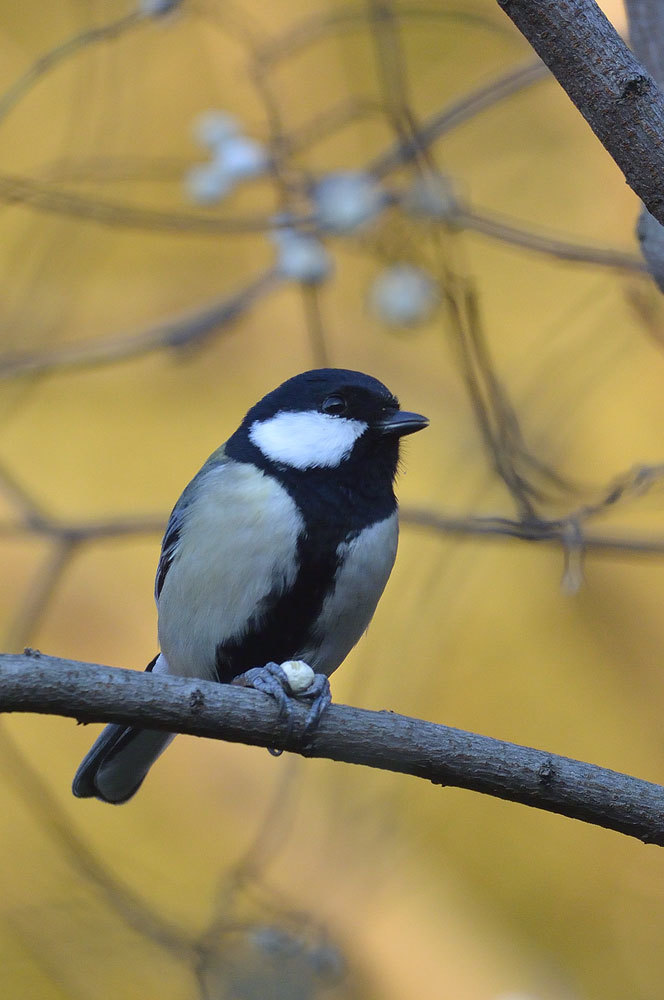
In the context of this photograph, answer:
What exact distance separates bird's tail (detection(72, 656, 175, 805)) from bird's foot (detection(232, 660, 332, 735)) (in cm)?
59

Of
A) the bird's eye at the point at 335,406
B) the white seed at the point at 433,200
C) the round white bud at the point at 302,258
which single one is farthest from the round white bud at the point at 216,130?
the bird's eye at the point at 335,406

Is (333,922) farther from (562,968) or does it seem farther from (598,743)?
(598,743)

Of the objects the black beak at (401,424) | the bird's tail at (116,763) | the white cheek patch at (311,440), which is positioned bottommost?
the bird's tail at (116,763)

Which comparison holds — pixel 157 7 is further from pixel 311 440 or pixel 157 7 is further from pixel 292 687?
pixel 292 687

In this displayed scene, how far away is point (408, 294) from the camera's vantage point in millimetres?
2748

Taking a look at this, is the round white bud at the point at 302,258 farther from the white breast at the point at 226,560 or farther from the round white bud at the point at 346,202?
the white breast at the point at 226,560

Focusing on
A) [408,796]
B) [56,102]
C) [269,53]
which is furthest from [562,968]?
[56,102]

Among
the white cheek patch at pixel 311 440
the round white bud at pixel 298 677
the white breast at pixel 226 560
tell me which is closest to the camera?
the round white bud at pixel 298 677

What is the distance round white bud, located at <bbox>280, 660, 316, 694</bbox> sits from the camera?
1556mm

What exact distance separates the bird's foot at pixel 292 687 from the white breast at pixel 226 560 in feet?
0.93

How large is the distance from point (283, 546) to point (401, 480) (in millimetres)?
1638

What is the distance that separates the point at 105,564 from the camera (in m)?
3.53

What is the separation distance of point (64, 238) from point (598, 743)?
2.40m

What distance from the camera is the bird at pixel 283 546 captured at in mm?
1927
